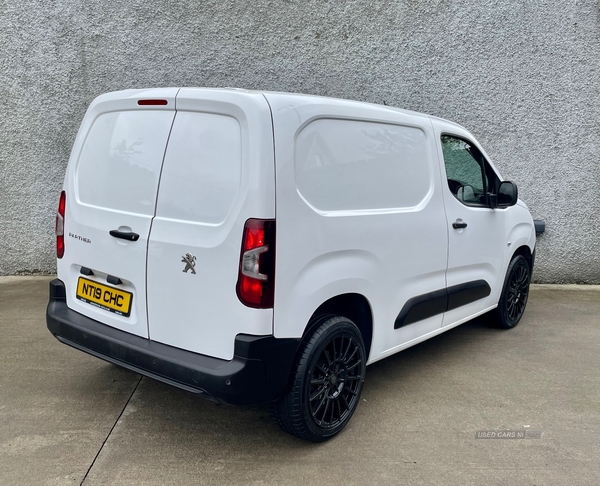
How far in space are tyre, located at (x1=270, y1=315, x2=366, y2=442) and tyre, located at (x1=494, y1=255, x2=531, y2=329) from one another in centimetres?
215

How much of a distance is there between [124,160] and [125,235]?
0.42 m

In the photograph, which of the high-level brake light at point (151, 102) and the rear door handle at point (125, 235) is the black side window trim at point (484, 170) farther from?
the rear door handle at point (125, 235)

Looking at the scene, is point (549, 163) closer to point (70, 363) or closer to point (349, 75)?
point (349, 75)

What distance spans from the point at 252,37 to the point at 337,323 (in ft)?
13.1

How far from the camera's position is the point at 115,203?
279 centimetres

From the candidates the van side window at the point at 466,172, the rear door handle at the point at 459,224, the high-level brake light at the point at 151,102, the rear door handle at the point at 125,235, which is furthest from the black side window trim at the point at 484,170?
the rear door handle at the point at 125,235

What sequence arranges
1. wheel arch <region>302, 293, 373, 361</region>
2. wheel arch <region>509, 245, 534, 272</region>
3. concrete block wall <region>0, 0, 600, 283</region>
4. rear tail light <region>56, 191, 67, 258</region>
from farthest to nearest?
concrete block wall <region>0, 0, 600, 283</region> < wheel arch <region>509, 245, 534, 272</region> < rear tail light <region>56, 191, 67, 258</region> < wheel arch <region>302, 293, 373, 361</region>

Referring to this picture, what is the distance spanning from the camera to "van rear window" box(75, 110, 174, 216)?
265cm

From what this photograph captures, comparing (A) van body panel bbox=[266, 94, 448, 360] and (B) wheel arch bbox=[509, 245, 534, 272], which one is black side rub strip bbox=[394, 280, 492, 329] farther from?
(B) wheel arch bbox=[509, 245, 534, 272]

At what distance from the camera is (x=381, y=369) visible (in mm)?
3852

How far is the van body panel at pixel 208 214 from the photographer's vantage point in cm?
236

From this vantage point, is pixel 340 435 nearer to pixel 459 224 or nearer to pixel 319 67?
pixel 459 224

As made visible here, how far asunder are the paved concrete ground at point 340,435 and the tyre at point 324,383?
14cm

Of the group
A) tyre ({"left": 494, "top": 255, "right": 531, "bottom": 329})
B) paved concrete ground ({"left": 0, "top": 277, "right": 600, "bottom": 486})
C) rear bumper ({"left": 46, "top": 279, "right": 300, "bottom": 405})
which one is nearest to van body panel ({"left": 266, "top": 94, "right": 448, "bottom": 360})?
rear bumper ({"left": 46, "top": 279, "right": 300, "bottom": 405})
